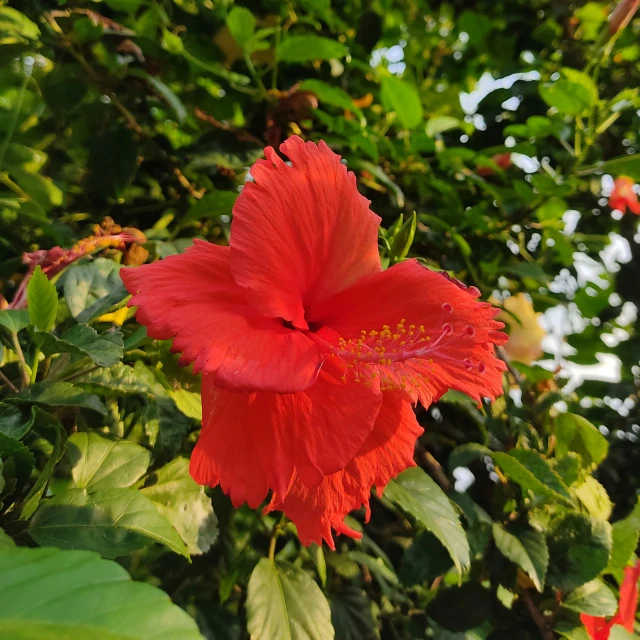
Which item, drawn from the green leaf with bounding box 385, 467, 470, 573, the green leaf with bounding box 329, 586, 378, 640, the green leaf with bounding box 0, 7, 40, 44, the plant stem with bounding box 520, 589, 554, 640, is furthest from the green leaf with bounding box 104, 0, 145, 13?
the plant stem with bounding box 520, 589, 554, 640

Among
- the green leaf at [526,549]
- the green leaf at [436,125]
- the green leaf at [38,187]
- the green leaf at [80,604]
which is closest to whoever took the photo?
the green leaf at [80,604]

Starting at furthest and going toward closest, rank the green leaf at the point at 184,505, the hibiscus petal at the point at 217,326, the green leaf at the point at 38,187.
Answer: the green leaf at the point at 38,187, the green leaf at the point at 184,505, the hibiscus petal at the point at 217,326

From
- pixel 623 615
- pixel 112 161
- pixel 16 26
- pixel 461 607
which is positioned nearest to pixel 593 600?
pixel 623 615

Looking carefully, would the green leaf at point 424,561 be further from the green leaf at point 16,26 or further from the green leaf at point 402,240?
the green leaf at point 16,26

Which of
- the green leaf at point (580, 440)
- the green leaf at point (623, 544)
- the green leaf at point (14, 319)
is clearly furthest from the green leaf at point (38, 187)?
the green leaf at point (623, 544)

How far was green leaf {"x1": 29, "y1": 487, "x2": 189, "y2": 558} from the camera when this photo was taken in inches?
13.7

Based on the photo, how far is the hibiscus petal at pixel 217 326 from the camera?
1.07ft

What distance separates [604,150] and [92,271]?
1174 millimetres

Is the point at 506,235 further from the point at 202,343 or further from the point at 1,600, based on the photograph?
the point at 1,600

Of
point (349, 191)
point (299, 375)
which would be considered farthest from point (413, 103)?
point (299, 375)

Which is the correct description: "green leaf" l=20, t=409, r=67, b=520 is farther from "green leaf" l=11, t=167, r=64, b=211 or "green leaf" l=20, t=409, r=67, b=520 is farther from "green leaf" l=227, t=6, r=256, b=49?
"green leaf" l=227, t=6, r=256, b=49

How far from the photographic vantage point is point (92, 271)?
48 centimetres

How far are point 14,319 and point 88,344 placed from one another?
8 centimetres

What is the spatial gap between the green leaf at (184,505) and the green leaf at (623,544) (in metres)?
0.52
